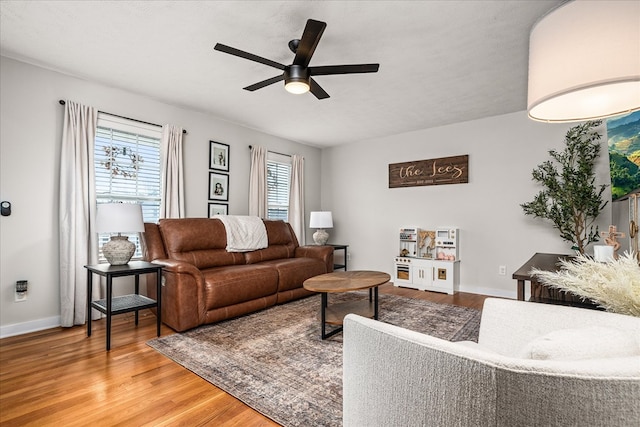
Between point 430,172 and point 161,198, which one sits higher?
point 430,172

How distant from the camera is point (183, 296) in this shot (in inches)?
110

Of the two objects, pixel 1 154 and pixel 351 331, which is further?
pixel 1 154

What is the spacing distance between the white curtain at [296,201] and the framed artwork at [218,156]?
1360 mm

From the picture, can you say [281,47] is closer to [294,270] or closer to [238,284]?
[238,284]

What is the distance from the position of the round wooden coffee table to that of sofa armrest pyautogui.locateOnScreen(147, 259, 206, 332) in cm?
100

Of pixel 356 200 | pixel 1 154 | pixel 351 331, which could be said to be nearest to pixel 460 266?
pixel 356 200

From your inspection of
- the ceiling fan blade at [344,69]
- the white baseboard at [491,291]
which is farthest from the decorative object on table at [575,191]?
the ceiling fan blade at [344,69]

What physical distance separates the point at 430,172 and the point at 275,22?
11.1 feet

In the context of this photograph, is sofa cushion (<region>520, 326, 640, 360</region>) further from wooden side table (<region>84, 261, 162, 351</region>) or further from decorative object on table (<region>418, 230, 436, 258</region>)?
decorative object on table (<region>418, 230, 436, 258</region>)

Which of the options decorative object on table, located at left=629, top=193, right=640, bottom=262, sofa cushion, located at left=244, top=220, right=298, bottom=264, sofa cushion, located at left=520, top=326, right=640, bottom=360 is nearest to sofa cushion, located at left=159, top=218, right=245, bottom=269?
sofa cushion, located at left=244, top=220, right=298, bottom=264

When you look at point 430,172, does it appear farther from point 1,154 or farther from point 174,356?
point 1,154

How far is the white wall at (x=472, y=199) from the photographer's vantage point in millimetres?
3992

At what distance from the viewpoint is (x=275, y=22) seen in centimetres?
226

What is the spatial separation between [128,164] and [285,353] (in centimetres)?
279
